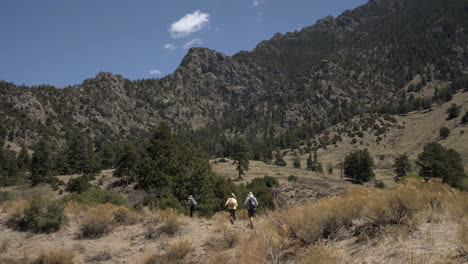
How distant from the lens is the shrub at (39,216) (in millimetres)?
11502

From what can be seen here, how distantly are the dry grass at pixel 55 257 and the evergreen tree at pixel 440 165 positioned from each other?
4400 centimetres

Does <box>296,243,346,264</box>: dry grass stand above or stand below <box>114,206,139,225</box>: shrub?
above

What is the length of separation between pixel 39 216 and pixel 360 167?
66494 millimetres

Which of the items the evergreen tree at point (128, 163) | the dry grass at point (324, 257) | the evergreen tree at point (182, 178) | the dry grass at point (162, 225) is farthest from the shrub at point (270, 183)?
the dry grass at point (324, 257)

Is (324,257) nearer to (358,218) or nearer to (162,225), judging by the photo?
(358,218)

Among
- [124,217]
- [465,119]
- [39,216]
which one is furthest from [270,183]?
[465,119]

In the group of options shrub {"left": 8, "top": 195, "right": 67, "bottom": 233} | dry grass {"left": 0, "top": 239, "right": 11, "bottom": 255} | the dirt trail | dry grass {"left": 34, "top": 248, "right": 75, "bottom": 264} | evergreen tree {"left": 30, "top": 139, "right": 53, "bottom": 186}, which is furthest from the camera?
evergreen tree {"left": 30, "top": 139, "right": 53, "bottom": 186}

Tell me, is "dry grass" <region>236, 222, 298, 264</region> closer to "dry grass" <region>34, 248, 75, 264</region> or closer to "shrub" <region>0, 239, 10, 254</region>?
"dry grass" <region>34, 248, 75, 264</region>

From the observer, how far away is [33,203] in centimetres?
1193

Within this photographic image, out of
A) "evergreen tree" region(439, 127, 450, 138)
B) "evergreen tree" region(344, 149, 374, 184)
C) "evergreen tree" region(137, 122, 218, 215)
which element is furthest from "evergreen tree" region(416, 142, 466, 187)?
"evergreen tree" region(439, 127, 450, 138)

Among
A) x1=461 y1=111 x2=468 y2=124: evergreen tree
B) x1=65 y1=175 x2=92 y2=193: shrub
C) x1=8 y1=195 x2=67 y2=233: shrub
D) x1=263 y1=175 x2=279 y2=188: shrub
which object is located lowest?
x1=263 y1=175 x2=279 y2=188: shrub

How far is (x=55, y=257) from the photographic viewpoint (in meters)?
8.66

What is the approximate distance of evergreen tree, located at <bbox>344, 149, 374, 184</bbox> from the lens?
65125 millimetres

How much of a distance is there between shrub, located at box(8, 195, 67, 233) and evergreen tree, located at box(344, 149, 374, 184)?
65506 mm
